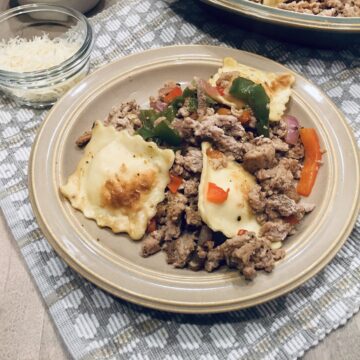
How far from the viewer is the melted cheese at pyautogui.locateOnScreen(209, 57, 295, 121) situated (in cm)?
282

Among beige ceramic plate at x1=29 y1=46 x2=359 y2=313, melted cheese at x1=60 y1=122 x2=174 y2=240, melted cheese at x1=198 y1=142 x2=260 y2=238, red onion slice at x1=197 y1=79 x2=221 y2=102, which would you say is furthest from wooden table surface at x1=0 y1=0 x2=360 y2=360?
red onion slice at x1=197 y1=79 x2=221 y2=102

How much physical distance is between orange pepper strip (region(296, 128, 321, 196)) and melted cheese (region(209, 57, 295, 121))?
19 centimetres

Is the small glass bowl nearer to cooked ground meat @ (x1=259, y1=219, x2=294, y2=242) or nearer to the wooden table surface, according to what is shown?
the wooden table surface

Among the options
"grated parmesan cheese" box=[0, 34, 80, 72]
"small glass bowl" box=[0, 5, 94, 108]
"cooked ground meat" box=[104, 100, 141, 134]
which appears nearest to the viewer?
"cooked ground meat" box=[104, 100, 141, 134]

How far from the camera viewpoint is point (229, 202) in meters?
2.42

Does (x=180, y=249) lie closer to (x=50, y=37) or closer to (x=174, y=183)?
(x=174, y=183)

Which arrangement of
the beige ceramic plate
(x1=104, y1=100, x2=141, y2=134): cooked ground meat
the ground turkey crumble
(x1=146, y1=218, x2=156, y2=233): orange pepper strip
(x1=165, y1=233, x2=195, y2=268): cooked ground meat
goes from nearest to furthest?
1. the beige ceramic plate
2. the ground turkey crumble
3. (x1=165, y1=233, x2=195, y2=268): cooked ground meat
4. (x1=146, y1=218, x2=156, y2=233): orange pepper strip
5. (x1=104, y1=100, x2=141, y2=134): cooked ground meat

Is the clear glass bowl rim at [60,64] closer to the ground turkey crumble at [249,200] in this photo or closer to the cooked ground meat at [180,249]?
the ground turkey crumble at [249,200]

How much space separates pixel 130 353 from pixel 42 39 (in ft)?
7.68

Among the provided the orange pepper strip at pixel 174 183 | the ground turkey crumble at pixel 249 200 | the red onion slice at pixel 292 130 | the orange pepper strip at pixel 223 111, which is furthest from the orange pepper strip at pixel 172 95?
the red onion slice at pixel 292 130

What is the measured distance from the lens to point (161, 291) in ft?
7.12

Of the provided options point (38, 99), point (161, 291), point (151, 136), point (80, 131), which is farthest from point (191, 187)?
point (38, 99)

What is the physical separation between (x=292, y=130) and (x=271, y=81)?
0.35 meters

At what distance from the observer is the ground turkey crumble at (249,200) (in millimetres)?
2271
